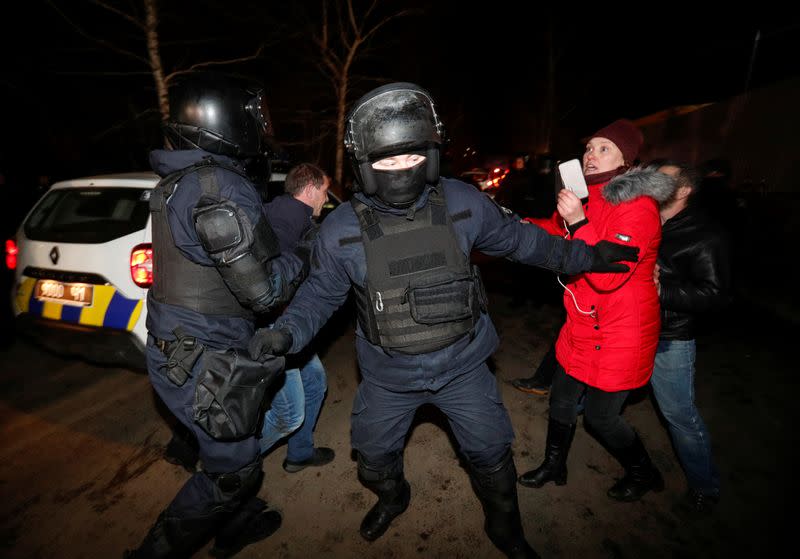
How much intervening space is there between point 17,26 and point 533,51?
24.2 meters

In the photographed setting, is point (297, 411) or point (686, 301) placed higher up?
point (686, 301)

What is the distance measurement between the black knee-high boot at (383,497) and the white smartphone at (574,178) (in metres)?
1.81

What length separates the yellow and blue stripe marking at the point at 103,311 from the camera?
10.5 feet

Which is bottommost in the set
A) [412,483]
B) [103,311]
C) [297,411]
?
[412,483]

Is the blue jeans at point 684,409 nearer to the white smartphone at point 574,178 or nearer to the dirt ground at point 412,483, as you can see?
the dirt ground at point 412,483

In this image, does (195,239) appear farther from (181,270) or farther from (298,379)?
(298,379)

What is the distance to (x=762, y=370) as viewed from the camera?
420cm

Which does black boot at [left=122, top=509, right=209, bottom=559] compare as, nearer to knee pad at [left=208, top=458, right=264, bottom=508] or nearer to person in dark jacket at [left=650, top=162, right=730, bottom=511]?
knee pad at [left=208, top=458, right=264, bottom=508]

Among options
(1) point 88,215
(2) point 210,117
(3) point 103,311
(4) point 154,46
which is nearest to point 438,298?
(2) point 210,117

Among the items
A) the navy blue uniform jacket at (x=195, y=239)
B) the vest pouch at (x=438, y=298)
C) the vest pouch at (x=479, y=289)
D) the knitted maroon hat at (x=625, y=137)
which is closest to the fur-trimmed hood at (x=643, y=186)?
the knitted maroon hat at (x=625, y=137)

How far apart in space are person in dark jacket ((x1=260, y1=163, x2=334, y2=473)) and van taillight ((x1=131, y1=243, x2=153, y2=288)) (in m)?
1.18

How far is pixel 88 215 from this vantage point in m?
3.64

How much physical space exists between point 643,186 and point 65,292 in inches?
163

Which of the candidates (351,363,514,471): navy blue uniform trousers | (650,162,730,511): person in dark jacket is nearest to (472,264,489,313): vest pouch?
(351,363,514,471): navy blue uniform trousers
